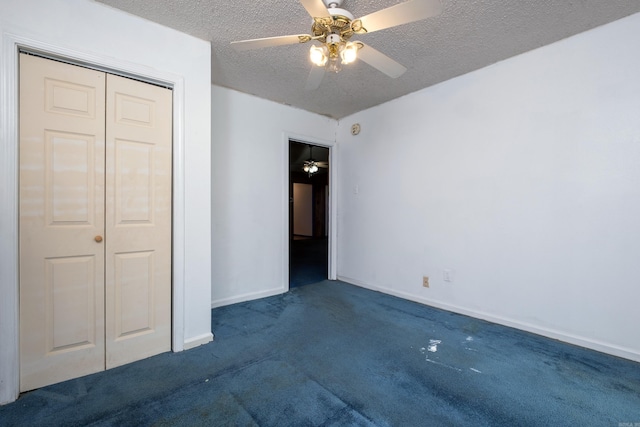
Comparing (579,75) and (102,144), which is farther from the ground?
(579,75)

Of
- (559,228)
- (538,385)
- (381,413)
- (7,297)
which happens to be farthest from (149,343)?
(559,228)

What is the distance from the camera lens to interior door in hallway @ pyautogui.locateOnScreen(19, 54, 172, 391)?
1693mm

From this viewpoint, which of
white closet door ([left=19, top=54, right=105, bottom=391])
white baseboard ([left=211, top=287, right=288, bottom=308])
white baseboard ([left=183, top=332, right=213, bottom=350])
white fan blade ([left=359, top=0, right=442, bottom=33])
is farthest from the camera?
white baseboard ([left=211, top=287, right=288, bottom=308])

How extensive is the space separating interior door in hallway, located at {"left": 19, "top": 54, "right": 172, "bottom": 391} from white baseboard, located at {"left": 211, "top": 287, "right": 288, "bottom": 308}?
0.95 meters

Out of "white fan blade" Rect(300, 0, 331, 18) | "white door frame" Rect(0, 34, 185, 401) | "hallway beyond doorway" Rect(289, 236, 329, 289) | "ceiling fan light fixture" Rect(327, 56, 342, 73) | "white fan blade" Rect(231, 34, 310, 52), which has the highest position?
"white fan blade" Rect(300, 0, 331, 18)

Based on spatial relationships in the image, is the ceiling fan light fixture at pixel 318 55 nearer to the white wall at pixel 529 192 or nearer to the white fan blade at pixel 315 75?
the white fan blade at pixel 315 75

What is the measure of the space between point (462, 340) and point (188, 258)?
7.58 ft

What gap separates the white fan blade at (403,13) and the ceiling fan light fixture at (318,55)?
0.99ft

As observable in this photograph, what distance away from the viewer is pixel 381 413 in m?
1.51

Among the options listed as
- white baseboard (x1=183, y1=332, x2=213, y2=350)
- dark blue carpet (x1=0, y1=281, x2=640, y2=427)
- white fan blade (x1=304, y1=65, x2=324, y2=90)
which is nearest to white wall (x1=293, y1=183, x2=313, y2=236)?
dark blue carpet (x1=0, y1=281, x2=640, y2=427)

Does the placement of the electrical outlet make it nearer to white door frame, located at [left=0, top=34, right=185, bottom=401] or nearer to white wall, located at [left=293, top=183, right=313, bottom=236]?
white door frame, located at [left=0, top=34, right=185, bottom=401]

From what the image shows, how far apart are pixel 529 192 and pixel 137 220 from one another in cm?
317

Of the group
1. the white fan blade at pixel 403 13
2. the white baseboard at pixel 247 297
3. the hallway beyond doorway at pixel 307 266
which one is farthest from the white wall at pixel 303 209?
the white fan blade at pixel 403 13

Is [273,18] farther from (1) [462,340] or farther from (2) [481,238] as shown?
(1) [462,340]
